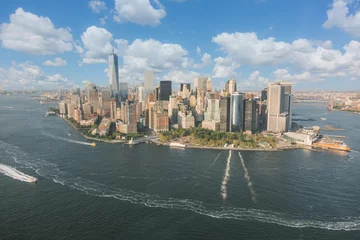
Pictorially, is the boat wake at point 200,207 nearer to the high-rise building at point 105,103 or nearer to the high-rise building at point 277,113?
the high-rise building at point 277,113

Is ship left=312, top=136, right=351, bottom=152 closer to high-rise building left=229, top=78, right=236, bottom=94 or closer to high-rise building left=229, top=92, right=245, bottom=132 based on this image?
high-rise building left=229, top=92, right=245, bottom=132

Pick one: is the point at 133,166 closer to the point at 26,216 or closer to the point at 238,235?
the point at 26,216

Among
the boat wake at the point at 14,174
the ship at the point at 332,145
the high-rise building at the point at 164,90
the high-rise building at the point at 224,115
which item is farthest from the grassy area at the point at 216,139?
the high-rise building at the point at 164,90

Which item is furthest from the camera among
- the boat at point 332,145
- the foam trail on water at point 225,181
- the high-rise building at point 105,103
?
the high-rise building at point 105,103

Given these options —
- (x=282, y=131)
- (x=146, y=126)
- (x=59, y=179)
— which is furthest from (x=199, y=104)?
(x=59, y=179)

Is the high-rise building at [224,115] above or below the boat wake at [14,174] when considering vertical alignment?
above

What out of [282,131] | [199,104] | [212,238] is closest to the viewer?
[212,238]

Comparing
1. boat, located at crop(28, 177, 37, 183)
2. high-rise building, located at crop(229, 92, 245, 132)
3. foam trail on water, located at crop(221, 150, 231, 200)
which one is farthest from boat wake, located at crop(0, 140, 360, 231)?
high-rise building, located at crop(229, 92, 245, 132)

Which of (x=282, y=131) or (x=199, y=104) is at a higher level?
(x=199, y=104)
